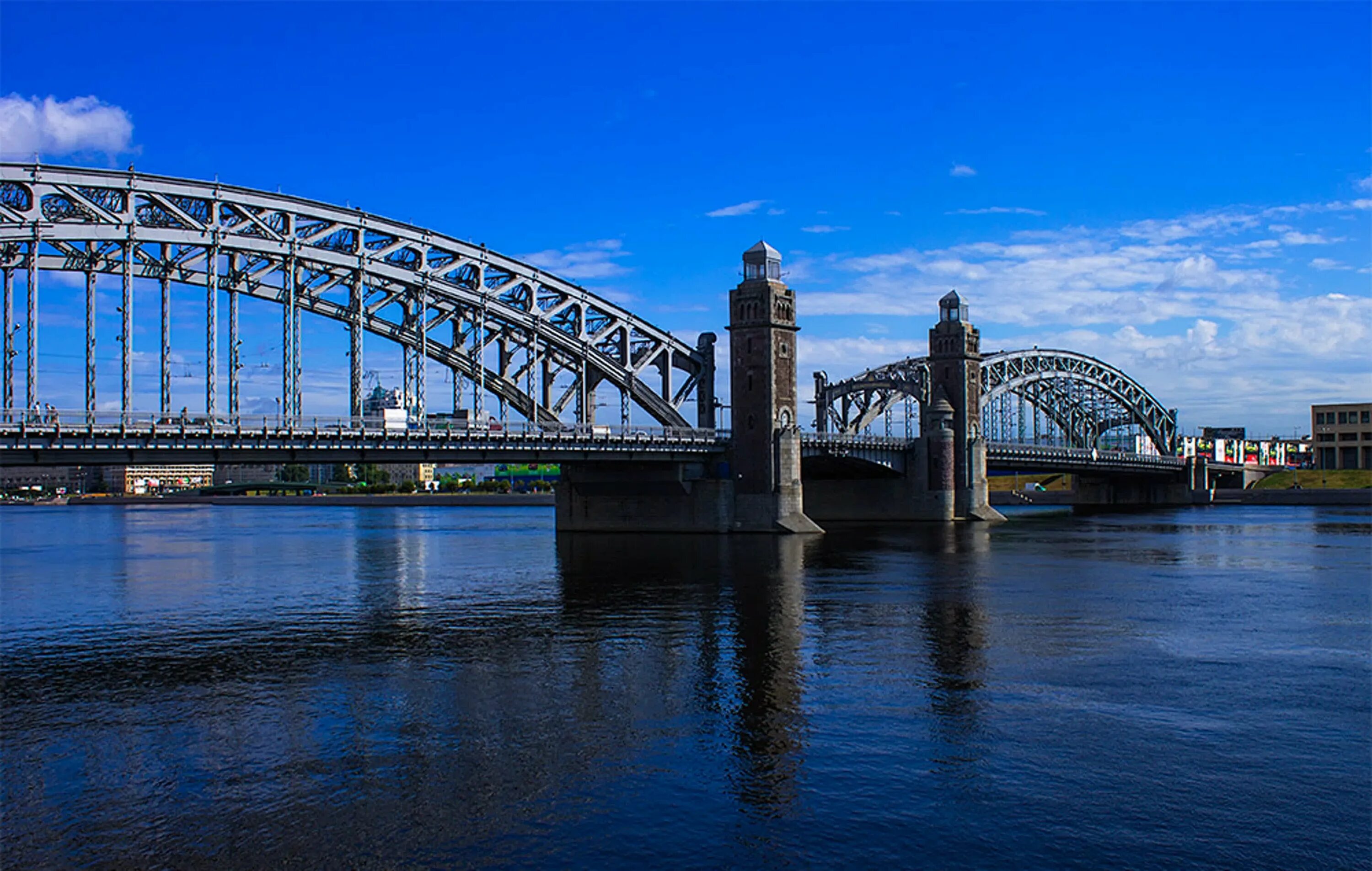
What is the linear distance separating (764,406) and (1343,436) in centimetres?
14764

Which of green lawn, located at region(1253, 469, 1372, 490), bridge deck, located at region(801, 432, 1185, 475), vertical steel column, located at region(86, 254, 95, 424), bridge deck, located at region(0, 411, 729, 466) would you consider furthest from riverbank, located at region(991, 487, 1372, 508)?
vertical steel column, located at region(86, 254, 95, 424)

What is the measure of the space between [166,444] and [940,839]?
45.3 m

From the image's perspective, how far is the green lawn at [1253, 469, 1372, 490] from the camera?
169 metres

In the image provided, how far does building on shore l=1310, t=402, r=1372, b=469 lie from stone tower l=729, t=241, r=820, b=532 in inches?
5629

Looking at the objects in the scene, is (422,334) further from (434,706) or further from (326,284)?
(434,706)

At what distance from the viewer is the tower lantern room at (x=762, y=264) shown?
8750 cm

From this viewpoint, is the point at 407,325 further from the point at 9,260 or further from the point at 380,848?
the point at 380,848

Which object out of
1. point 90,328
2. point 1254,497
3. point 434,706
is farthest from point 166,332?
point 1254,497

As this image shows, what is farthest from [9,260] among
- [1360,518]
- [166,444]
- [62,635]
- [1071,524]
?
[1360,518]

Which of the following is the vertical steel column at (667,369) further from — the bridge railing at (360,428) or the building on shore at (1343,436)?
the building on shore at (1343,436)

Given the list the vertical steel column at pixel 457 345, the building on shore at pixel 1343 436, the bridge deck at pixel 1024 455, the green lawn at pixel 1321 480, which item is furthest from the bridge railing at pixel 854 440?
the building on shore at pixel 1343 436

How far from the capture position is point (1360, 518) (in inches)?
4466

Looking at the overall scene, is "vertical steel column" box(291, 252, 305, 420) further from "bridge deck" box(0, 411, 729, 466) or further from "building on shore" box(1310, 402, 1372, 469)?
"building on shore" box(1310, 402, 1372, 469)

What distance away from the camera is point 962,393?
Result: 382 ft
